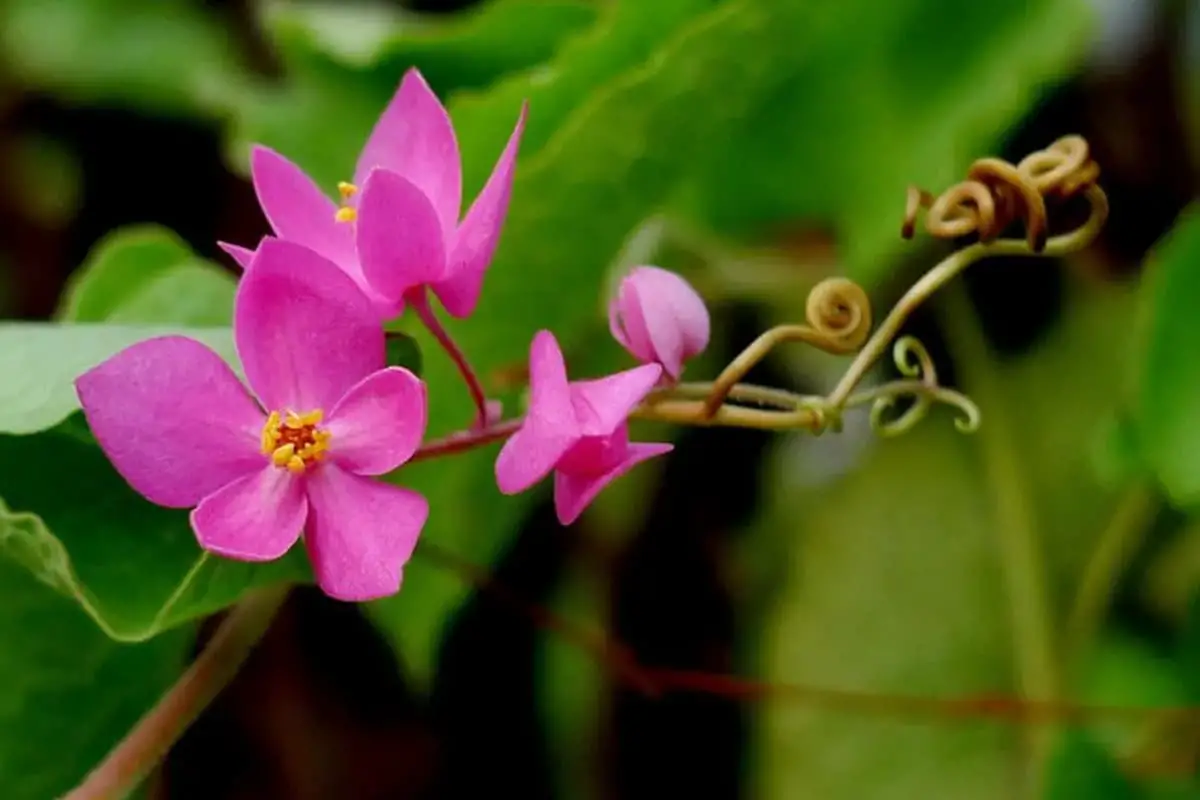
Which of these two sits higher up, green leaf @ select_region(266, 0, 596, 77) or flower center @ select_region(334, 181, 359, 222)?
green leaf @ select_region(266, 0, 596, 77)

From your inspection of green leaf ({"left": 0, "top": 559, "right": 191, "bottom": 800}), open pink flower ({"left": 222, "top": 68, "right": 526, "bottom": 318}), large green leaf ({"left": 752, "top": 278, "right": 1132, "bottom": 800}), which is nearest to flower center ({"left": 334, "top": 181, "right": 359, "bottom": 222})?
open pink flower ({"left": 222, "top": 68, "right": 526, "bottom": 318})

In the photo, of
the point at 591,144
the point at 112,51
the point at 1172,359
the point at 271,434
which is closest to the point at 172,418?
the point at 271,434

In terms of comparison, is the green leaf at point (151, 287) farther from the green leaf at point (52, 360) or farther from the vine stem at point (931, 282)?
the vine stem at point (931, 282)

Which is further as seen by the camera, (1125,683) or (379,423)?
(1125,683)

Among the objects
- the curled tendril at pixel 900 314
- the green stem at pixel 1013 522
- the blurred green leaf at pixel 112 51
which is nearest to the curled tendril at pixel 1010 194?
the curled tendril at pixel 900 314

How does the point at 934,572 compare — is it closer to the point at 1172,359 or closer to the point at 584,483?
the point at 1172,359

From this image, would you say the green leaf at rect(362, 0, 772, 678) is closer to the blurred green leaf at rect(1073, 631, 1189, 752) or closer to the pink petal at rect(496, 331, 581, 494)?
the pink petal at rect(496, 331, 581, 494)

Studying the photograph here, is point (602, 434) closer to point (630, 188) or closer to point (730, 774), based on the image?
point (630, 188)
